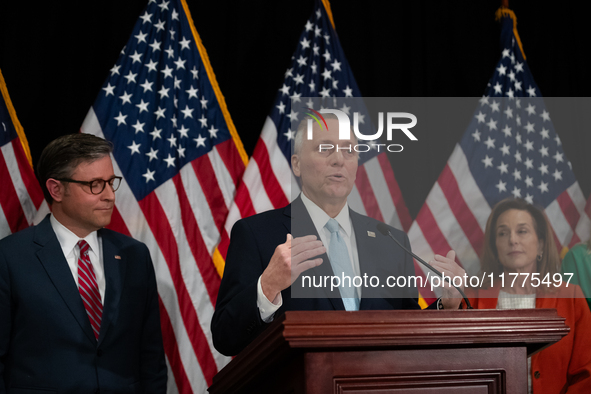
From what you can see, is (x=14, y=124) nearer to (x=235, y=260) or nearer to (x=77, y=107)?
(x=77, y=107)

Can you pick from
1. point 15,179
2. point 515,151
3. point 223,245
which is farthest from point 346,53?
point 15,179

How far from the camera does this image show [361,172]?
101 inches

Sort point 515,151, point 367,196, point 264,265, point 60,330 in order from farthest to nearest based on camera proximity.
Result: point 515,151 → point 367,196 → point 60,330 → point 264,265

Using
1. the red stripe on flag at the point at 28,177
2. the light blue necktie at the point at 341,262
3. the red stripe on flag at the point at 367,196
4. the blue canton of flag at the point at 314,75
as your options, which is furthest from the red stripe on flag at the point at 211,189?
the light blue necktie at the point at 341,262

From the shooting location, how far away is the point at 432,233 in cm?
309

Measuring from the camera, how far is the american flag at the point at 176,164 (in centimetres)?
313

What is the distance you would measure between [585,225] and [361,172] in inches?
61.4

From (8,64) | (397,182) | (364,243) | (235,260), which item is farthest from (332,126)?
(8,64)

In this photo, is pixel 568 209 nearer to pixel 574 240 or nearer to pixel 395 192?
pixel 574 240

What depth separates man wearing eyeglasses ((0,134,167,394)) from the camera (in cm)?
237

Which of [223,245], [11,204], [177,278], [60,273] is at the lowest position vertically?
[60,273]

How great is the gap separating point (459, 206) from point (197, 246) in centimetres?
142

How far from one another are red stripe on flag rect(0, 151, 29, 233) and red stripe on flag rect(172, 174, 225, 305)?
2.55ft

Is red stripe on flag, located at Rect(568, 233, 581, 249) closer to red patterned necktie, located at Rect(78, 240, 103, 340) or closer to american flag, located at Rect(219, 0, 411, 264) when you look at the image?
american flag, located at Rect(219, 0, 411, 264)
